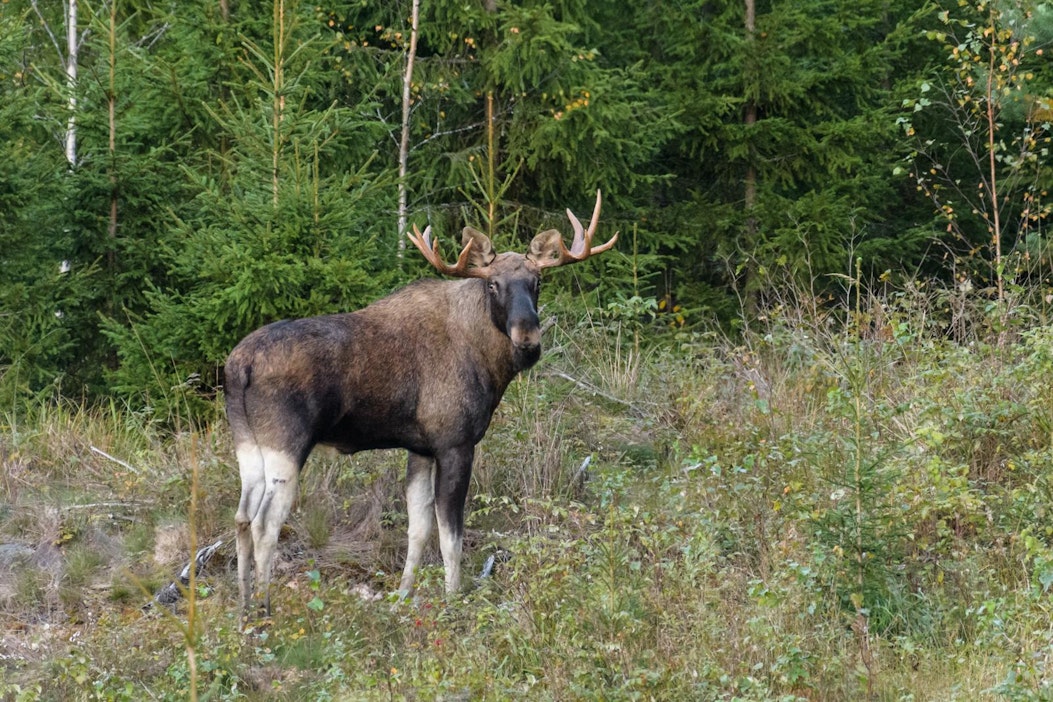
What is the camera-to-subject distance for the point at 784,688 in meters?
6.27

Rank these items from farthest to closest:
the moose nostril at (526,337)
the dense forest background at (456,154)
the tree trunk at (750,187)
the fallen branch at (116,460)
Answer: the tree trunk at (750,187) < the dense forest background at (456,154) < the fallen branch at (116,460) < the moose nostril at (526,337)

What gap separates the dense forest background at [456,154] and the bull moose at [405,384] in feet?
5.42

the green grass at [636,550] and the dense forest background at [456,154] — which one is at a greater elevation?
the dense forest background at [456,154]

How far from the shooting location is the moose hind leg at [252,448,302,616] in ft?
27.0

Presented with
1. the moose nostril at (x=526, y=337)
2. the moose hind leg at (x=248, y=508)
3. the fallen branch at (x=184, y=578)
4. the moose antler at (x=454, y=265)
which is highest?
the moose antler at (x=454, y=265)

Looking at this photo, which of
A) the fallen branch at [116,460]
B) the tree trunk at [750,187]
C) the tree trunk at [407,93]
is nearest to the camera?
the fallen branch at [116,460]

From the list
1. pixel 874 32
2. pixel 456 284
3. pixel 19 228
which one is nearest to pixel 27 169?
pixel 19 228

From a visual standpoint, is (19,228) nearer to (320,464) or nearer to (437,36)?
(320,464)

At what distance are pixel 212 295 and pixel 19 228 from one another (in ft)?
6.06

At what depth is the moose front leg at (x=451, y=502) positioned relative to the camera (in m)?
8.71

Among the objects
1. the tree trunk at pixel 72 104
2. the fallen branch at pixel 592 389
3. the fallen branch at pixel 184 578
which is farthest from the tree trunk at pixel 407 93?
the fallen branch at pixel 184 578

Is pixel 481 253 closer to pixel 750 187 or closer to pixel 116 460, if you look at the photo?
pixel 116 460

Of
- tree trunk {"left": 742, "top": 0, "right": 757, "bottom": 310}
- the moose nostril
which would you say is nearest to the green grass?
the moose nostril

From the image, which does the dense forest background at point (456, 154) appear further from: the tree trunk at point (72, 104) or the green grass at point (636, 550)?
the green grass at point (636, 550)
